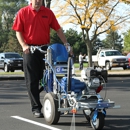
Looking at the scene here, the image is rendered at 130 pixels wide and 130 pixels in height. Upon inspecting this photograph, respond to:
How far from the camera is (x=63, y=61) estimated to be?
7023 mm

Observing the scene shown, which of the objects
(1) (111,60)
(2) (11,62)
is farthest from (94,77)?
Answer: (1) (111,60)

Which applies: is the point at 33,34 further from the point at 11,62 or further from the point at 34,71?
the point at 11,62

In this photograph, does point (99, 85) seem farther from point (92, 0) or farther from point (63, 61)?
point (92, 0)

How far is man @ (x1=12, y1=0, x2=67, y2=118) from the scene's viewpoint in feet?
23.8

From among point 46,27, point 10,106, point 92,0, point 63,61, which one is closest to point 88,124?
point 63,61

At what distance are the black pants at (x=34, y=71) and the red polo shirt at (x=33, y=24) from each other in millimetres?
250

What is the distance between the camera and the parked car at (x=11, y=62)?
1212 inches

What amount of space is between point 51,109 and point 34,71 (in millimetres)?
919

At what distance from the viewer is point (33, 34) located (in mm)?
7316

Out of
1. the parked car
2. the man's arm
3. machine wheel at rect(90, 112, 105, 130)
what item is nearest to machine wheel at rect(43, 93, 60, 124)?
machine wheel at rect(90, 112, 105, 130)

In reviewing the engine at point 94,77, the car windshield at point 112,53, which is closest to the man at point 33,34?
the engine at point 94,77

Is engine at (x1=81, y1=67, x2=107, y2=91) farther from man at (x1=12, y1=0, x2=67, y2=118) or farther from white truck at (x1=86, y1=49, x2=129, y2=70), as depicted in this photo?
white truck at (x1=86, y1=49, x2=129, y2=70)

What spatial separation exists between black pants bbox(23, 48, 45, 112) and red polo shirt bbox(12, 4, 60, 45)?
0.82ft

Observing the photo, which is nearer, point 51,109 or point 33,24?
point 51,109
